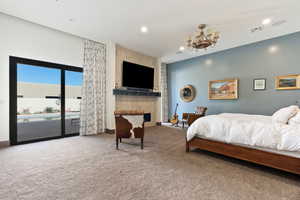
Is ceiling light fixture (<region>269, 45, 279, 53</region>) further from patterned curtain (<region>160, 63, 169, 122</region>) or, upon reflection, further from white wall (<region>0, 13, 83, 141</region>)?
white wall (<region>0, 13, 83, 141</region>)

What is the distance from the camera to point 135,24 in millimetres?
3531

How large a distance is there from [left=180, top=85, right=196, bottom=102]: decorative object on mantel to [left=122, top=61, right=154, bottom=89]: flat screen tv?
1.60m

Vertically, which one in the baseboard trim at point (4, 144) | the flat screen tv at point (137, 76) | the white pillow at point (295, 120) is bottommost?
the baseboard trim at point (4, 144)

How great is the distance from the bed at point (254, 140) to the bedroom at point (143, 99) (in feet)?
0.05

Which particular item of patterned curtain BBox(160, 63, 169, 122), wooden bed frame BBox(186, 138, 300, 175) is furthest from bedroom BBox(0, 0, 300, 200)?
patterned curtain BBox(160, 63, 169, 122)

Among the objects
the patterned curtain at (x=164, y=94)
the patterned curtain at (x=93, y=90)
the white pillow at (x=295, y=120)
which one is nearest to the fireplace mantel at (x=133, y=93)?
the patterned curtain at (x=93, y=90)

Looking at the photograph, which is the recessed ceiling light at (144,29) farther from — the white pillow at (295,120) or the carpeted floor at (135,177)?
the white pillow at (295,120)

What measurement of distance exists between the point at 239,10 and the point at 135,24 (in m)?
2.42

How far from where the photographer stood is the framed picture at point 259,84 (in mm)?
4292

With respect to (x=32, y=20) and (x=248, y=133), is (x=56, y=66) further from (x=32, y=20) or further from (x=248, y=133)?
(x=248, y=133)

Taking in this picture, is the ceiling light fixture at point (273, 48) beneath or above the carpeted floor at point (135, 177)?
above

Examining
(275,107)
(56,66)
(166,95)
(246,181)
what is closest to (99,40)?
(56,66)

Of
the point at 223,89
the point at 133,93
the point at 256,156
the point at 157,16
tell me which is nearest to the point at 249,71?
the point at 223,89

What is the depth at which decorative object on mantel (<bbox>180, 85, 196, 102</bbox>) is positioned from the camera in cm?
601
